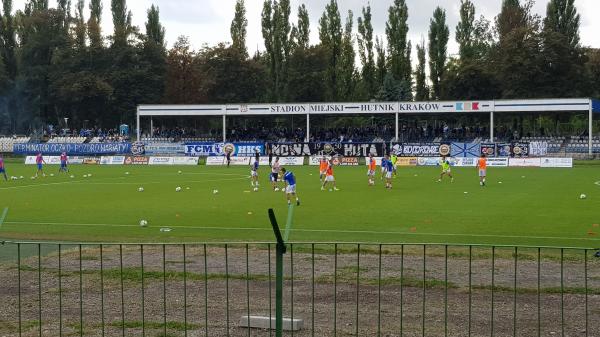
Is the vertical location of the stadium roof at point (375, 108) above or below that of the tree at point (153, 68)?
below

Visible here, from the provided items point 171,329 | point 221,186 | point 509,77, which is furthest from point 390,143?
point 171,329

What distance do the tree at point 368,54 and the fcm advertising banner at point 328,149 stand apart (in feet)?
82.8

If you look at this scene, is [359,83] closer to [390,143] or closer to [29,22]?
[390,143]


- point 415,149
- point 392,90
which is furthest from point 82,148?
point 392,90

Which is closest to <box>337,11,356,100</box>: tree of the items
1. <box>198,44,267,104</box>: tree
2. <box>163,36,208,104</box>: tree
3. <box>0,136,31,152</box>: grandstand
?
<box>198,44,267,104</box>: tree

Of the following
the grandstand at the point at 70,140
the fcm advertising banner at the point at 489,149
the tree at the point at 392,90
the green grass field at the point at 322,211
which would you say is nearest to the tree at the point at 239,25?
the tree at the point at 392,90

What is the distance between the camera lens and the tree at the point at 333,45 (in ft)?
308

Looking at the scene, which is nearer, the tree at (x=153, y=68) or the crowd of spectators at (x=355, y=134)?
the crowd of spectators at (x=355, y=134)

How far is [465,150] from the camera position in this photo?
66.2 metres

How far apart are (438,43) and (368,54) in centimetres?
886

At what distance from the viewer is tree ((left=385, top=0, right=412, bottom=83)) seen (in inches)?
3627

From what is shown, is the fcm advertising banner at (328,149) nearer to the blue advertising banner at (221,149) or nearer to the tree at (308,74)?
the blue advertising banner at (221,149)

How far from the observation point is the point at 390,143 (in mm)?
67875

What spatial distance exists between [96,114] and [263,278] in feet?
283
